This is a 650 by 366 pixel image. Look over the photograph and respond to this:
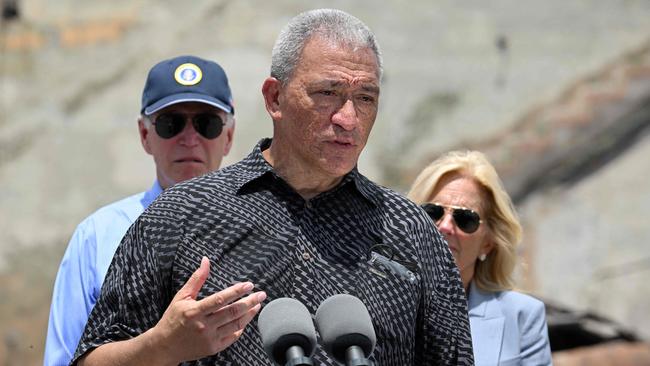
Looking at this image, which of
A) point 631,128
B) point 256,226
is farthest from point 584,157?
point 256,226

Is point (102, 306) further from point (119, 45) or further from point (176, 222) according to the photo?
point (119, 45)

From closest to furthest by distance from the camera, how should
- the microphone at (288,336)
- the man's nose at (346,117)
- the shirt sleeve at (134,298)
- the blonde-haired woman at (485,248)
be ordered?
the microphone at (288,336)
the shirt sleeve at (134,298)
the man's nose at (346,117)
the blonde-haired woman at (485,248)

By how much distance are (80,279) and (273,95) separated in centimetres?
137

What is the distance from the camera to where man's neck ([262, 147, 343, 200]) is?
10.8 feet

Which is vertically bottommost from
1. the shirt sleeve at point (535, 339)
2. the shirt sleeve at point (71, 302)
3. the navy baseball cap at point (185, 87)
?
the shirt sleeve at point (535, 339)

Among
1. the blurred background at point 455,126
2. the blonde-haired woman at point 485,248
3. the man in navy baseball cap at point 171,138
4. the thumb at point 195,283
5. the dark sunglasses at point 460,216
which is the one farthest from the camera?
the blurred background at point 455,126

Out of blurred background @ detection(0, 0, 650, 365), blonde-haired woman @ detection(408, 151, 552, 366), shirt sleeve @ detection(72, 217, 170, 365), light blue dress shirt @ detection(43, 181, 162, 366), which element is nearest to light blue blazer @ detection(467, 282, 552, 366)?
blonde-haired woman @ detection(408, 151, 552, 366)

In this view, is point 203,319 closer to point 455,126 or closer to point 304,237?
point 304,237

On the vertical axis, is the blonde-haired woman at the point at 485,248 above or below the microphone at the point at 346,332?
above

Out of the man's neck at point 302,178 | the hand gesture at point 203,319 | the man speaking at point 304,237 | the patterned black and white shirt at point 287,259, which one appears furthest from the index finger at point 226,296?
the man's neck at point 302,178

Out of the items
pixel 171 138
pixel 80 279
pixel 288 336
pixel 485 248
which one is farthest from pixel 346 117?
pixel 485 248

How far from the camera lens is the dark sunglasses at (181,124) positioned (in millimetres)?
4812

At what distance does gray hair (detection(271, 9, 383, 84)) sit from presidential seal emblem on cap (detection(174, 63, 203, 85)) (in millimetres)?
1558

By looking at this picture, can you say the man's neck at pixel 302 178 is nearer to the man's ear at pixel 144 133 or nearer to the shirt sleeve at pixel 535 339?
the man's ear at pixel 144 133
